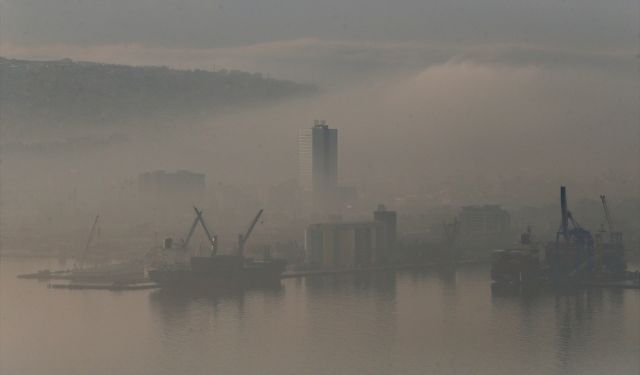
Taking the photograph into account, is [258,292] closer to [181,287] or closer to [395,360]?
[181,287]

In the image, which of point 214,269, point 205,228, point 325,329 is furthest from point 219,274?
point 325,329

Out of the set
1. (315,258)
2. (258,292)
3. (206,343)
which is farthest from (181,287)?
(206,343)

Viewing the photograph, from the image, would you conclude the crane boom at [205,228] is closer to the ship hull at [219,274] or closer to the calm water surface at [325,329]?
the ship hull at [219,274]

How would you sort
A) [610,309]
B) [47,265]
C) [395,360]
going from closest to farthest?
1. [395,360]
2. [610,309]
3. [47,265]

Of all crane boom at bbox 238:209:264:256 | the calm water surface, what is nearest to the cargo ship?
crane boom at bbox 238:209:264:256

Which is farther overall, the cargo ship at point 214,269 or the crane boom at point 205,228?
the crane boom at point 205,228

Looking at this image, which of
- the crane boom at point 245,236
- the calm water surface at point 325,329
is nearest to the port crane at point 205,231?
the crane boom at point 245,236

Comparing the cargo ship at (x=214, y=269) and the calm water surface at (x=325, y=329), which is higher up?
the cargo ship at (x=214, y=269)
